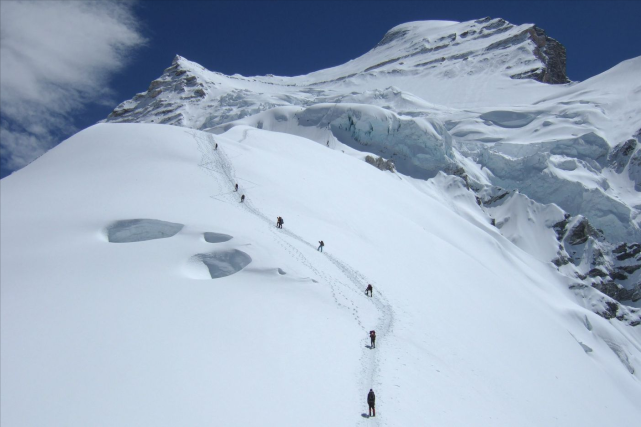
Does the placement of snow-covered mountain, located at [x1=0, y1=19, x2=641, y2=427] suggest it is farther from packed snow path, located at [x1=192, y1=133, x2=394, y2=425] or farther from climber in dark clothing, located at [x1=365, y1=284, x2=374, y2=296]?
climber in dark clothing, located at [x1=365, y1=284, x2=374, y2=296]

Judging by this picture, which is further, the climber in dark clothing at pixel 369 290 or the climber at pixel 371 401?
the climber in dark clothing at pixel 369 290

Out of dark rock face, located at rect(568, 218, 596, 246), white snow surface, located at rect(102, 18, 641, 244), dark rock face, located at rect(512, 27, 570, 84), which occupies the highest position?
dark rock face, located at rect(512, 27, 570, 84)

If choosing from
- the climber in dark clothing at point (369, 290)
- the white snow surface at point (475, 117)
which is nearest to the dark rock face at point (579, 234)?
the white snow surface at point (475, 117)

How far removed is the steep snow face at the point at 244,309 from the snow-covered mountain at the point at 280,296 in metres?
0.10

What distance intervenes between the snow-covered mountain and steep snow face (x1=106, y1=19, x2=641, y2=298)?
139 centimetres

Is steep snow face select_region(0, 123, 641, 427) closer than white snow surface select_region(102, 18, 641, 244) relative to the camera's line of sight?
Yes

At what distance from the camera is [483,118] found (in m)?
109

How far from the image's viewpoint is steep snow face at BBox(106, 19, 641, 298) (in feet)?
253

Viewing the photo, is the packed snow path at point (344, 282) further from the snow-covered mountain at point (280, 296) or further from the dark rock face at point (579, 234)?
the dark rock face at point (579, 234)

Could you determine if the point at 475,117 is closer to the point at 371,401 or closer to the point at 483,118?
the point at 483,118

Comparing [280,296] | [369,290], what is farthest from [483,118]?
[280,296]

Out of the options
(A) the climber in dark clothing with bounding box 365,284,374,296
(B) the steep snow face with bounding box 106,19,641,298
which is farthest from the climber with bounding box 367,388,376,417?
(B) the steep snow face with bounding box 106,19,641,298

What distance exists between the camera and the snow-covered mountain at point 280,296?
13.9m

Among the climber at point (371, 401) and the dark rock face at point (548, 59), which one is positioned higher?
the dark rock face at point (548, 59)
